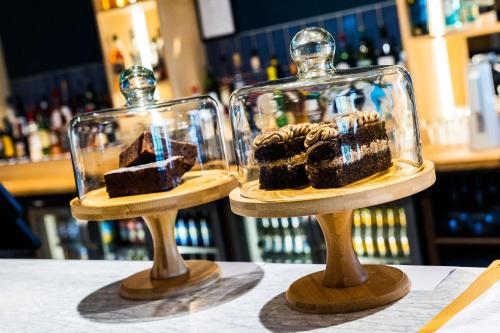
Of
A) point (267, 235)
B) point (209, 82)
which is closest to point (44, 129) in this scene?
point (209, 82)

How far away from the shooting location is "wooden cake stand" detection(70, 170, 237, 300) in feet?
4.75

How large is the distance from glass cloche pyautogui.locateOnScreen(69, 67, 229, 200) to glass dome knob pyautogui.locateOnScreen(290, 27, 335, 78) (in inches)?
16.2

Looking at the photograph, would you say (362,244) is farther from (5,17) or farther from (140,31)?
(5,17)

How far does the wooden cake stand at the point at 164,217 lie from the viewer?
1.45 meters

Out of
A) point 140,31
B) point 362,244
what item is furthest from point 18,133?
point 362,244

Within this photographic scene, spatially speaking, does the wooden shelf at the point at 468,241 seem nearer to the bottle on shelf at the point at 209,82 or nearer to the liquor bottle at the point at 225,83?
the liquor bottle at the point at 225,83

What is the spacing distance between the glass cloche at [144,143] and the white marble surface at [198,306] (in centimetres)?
24

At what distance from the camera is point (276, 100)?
1577mm

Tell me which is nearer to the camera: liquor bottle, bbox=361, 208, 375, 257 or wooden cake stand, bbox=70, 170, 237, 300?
wooden cake stand, bbox=70, 170, 237, 300

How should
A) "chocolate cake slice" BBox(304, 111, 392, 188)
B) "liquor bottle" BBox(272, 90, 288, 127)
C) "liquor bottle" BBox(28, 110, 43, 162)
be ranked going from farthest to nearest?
"liquor bottle" BBox(28, 110, 43, 162) < "liquor bottle" BBox(272, 90, 288, 127) < "chocolate cake slice" BBox(304, 111, 392, 188)

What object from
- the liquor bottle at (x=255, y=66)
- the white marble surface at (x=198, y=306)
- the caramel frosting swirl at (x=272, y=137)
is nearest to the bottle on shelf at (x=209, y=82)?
the liquor bottle at (x=255, y=66)

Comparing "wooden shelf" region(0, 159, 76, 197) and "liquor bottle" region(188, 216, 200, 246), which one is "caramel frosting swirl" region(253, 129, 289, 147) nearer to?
"liquor bottle" region(188, 216, 200, 246)

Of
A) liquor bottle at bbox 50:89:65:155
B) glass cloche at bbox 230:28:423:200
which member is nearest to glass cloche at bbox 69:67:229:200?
glass cloche at bbox 230:28:423:200

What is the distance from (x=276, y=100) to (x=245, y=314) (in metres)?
0.51
